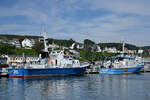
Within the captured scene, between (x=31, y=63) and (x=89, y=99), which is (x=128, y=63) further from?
(x=89, y=99)

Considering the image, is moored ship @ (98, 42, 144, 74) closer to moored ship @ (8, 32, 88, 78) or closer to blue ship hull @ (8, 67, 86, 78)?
moored ship @ (8, 32, 88, 78)

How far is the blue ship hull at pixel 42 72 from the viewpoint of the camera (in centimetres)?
5238

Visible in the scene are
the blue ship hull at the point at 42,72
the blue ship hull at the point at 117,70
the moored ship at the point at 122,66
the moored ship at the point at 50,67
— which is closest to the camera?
the blue ship hull at the point at 42,72

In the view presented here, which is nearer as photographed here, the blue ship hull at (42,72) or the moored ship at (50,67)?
the blue ship hull at (42,72)

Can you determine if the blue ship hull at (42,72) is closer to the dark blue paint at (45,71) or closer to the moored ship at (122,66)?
the dark blue paint at (45,71)

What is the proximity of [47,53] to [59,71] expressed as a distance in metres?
6.44

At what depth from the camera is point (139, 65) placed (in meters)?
79.8

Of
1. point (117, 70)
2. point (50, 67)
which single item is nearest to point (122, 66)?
point (117, 70)

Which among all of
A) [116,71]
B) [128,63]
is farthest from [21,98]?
[128,63]

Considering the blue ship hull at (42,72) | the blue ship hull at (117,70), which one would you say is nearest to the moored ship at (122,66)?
the blue ship hull at (117,70)

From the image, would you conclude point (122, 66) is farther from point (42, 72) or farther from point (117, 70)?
point (42, 72)

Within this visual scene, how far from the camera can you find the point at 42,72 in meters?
54.8

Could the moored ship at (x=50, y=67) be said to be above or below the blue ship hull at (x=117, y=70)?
above

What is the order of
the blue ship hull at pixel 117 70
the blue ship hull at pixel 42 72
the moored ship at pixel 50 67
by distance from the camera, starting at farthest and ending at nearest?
the blue ship hull at pixel 117 70 < the moored ship at pixel 50 67 < the blue ship hull at pixel 42 72
